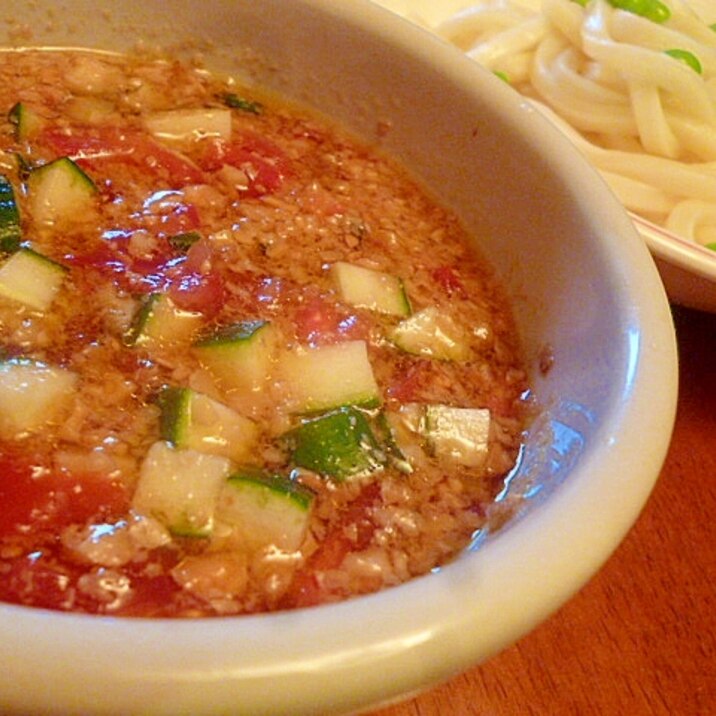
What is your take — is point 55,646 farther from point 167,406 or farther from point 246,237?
point 246,237

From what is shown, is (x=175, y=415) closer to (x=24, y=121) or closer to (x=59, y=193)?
(x=59, y=193)

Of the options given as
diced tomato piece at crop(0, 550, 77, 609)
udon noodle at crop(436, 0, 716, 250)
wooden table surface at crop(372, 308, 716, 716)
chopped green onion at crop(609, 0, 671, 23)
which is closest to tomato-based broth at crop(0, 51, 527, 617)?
diced tomato piece at crop(0, 550, 77, 609)

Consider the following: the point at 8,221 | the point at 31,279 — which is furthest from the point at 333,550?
the point at 8,221

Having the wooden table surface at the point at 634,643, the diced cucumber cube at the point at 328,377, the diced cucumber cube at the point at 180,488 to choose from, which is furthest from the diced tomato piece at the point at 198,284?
the wooden table surface at the point at 634,643

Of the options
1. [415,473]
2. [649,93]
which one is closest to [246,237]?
[415,473]

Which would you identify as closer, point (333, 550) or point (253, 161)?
point (333, 550)

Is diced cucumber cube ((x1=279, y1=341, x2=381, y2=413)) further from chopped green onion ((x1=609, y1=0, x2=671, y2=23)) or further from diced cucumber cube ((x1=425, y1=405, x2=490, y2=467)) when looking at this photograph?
chopped green onion ((x1=609, y1=0, x2=671, y2=23))
